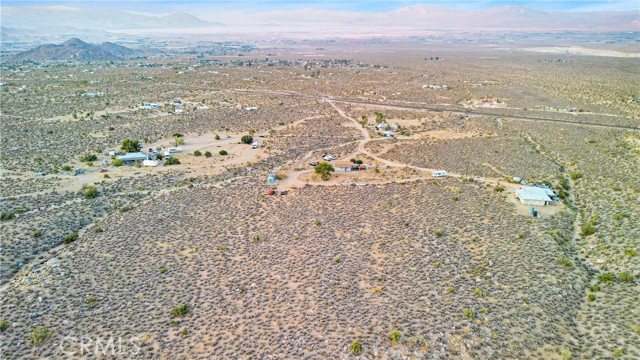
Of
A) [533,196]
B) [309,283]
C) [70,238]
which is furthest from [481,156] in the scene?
[70,238]

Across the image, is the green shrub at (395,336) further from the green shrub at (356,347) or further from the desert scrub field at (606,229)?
the desert scrub field at (606,229)

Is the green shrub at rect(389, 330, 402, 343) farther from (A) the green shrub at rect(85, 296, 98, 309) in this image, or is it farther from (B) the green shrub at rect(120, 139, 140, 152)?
(B) the green shrub at rect(120, 139, 140, 152)

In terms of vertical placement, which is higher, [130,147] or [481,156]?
[481,156]

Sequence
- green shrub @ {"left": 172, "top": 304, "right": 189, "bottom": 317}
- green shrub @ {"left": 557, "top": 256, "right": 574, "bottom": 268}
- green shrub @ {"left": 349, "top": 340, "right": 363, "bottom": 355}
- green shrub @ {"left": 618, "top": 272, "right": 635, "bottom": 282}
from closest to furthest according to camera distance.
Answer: green shrub @ {"left": 349, "top": 340, "right": 363, "bottom": 355} → green shrub @ {"left": 172, "top": 304, "right": 189, "bottom": 317} → green shrub @ {"left": 618, "top": 272, "right": 635, "bottom": 282} → green shrub @ {"left": 557, "top": 256, "right": 574, "bottom": 268}

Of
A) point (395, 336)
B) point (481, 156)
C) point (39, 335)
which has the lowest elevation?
point (39, 335)

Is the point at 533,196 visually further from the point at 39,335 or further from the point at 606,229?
the point at 39,335

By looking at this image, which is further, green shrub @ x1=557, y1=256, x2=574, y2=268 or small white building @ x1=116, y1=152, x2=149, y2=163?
small white building @ x1=116, y1=152, x2=149, y2=163

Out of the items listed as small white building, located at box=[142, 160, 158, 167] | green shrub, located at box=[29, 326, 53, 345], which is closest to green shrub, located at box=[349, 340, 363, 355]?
green shrub, located at box=[29, 326, 53, 345]
